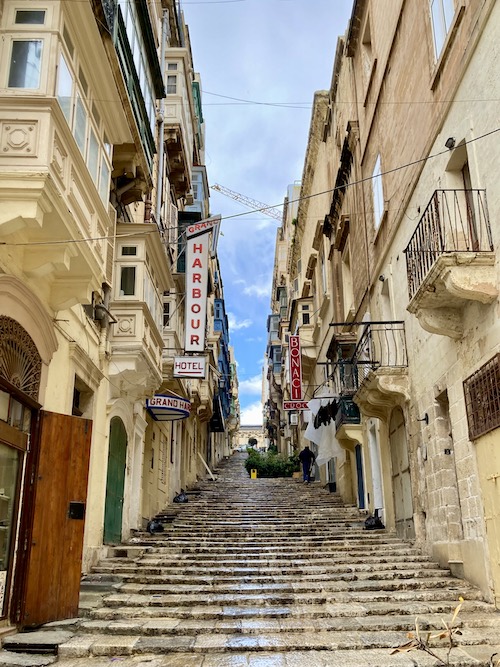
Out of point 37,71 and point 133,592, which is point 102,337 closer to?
point 133,592

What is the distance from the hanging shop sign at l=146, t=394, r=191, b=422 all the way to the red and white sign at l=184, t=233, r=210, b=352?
5.20 ft

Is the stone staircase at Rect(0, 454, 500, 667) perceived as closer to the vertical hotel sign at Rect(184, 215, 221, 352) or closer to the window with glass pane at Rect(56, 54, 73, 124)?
the vertical hotel sign at Rect(184, 215, 221, 352)

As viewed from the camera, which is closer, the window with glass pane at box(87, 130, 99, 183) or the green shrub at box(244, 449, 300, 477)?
the window with glass pane at box(87, 130, 99, 183)

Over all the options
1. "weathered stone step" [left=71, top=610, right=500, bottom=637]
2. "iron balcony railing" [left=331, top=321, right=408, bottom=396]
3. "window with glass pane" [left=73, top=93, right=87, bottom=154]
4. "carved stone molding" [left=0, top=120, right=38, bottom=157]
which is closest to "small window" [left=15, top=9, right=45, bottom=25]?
"window with glass pane" [left=73, top=93, right=87, bottom=154]

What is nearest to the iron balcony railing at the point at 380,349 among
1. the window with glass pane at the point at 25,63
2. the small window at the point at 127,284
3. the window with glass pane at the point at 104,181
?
the small window at the point at 127,284

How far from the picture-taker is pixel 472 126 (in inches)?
336

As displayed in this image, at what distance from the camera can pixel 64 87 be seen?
7.66 metres

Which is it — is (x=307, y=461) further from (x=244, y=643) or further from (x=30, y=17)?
(x=30, y=17)

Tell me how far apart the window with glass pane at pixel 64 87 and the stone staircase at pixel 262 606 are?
619 centimetres

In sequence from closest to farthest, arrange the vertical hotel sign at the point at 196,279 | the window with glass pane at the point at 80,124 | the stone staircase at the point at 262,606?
the stone staircase at the point at 262,606 < the window with glass pane at the point at 80,124 < the vertical hotel sign at the point at 196,279

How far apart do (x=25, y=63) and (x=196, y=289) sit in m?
9.02

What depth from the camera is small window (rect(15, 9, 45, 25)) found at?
7273mm

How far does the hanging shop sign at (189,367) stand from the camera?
1605cm

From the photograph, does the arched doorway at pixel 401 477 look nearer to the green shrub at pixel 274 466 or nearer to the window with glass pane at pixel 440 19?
the window with glass pane at pixel 440 19
